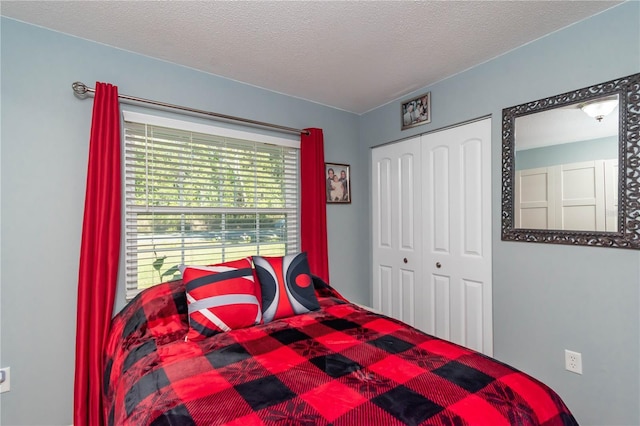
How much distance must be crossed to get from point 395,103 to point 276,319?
2282 millimetres

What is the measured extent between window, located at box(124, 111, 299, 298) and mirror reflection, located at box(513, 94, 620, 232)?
1801 millimetres

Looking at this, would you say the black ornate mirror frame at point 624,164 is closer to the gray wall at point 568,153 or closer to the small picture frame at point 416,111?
the gray wall at point 568,153

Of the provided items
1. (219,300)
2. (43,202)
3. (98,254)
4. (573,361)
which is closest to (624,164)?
(573,361)

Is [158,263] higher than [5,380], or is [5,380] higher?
[158,263]

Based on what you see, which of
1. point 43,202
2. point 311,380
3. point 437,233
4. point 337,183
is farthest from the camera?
point 337,183

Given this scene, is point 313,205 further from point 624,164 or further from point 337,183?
point 624,164

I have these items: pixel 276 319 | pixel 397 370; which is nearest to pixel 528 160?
pixel 397 370

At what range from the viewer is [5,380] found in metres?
1.68

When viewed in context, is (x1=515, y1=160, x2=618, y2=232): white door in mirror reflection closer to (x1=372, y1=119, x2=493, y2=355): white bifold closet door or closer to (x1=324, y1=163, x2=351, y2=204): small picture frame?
(x1=372, y1=119, x2=493, y2=355): white bifold closet door

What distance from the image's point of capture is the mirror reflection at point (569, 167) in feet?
5.56

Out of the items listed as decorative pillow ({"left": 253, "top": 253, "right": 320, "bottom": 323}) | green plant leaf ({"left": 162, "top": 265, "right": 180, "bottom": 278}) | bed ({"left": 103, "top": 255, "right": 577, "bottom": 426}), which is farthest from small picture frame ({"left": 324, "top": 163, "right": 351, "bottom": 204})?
bed ({"left": 103, "top": 255, "right": 577, "bottom": 426})

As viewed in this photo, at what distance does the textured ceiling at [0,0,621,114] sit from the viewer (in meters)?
1.63

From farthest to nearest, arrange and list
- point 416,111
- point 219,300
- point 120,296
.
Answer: point 416,111, point 120,296, point 219,300

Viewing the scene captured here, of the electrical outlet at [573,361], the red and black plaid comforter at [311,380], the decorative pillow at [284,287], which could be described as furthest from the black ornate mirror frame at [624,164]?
the decorative pillow at [284,287]
